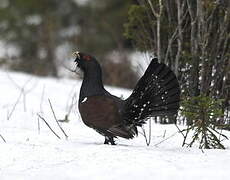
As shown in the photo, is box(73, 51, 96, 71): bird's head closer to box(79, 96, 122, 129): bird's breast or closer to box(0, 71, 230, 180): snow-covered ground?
box(79, 96, 122, 129): bird's breast

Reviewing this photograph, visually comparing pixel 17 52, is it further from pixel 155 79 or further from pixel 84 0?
pixel 155 79

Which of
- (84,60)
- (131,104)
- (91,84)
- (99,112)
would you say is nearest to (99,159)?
(99,112)

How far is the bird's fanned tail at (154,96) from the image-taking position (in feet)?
16.6

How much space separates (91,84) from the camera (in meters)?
5.32

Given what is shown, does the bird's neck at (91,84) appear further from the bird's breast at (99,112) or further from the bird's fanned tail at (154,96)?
the bird's fanned tail at (154,96)

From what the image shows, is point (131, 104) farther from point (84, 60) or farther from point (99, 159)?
point (99, 159)

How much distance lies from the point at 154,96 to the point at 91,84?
2.04 ft

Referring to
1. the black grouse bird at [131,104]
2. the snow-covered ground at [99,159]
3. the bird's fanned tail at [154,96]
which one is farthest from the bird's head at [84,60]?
the snow-covered ground at [99,159]

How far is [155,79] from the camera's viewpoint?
5.11m

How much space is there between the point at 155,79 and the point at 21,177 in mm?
1732

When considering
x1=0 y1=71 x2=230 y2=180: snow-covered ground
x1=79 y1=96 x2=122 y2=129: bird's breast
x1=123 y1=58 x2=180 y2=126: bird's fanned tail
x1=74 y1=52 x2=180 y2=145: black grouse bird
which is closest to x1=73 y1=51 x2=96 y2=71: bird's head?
x1=74 y1=52 x2=180 y2=145: black grouse bird

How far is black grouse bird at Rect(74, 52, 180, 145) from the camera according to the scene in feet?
16.7

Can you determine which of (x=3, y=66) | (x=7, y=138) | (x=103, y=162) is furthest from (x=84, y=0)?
(x=103, y=162)

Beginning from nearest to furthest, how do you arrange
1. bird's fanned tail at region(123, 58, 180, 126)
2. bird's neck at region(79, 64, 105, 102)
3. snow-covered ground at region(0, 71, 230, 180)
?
snow-covered ground at region(0, 71, 230, 180) < bird's fanned tail at region(123, 58, 180, 126) < bird's neck at region(79, 64, 105, 102)
